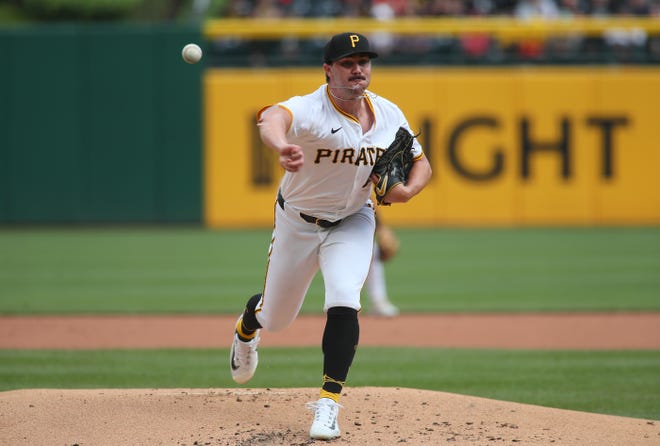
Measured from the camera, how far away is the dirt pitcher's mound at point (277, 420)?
15.0 feet

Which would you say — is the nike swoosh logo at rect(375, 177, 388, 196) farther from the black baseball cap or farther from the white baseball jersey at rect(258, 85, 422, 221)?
the black baseball cap

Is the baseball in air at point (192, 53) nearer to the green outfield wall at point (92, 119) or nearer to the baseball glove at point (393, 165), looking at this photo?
the baseball glove at point (393, 165)

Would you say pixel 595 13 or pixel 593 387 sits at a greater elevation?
pixel 595 13

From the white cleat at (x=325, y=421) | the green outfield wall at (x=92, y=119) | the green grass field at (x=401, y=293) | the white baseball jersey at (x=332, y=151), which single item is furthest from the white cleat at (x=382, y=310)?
the green outfield wall at (x=92, y=119)

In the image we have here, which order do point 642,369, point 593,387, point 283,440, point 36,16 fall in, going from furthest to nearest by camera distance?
point 36,16 → point 642,369 → point 593,387 → point 283,440

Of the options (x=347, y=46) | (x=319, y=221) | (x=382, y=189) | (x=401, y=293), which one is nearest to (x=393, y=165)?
(x=382, y=189)

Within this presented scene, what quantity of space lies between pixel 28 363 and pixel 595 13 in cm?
1338

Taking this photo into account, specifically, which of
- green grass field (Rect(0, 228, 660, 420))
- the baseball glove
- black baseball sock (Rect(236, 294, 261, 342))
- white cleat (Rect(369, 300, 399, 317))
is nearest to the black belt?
the baseball glove

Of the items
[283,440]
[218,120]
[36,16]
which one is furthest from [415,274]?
[36,16]

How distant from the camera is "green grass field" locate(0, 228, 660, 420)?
6.46 meters

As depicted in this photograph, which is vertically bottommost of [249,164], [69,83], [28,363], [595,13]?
[28,363]

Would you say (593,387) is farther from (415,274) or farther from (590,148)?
(590,148)

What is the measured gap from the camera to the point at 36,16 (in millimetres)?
20500

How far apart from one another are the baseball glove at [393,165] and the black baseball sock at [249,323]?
41.2 inches
